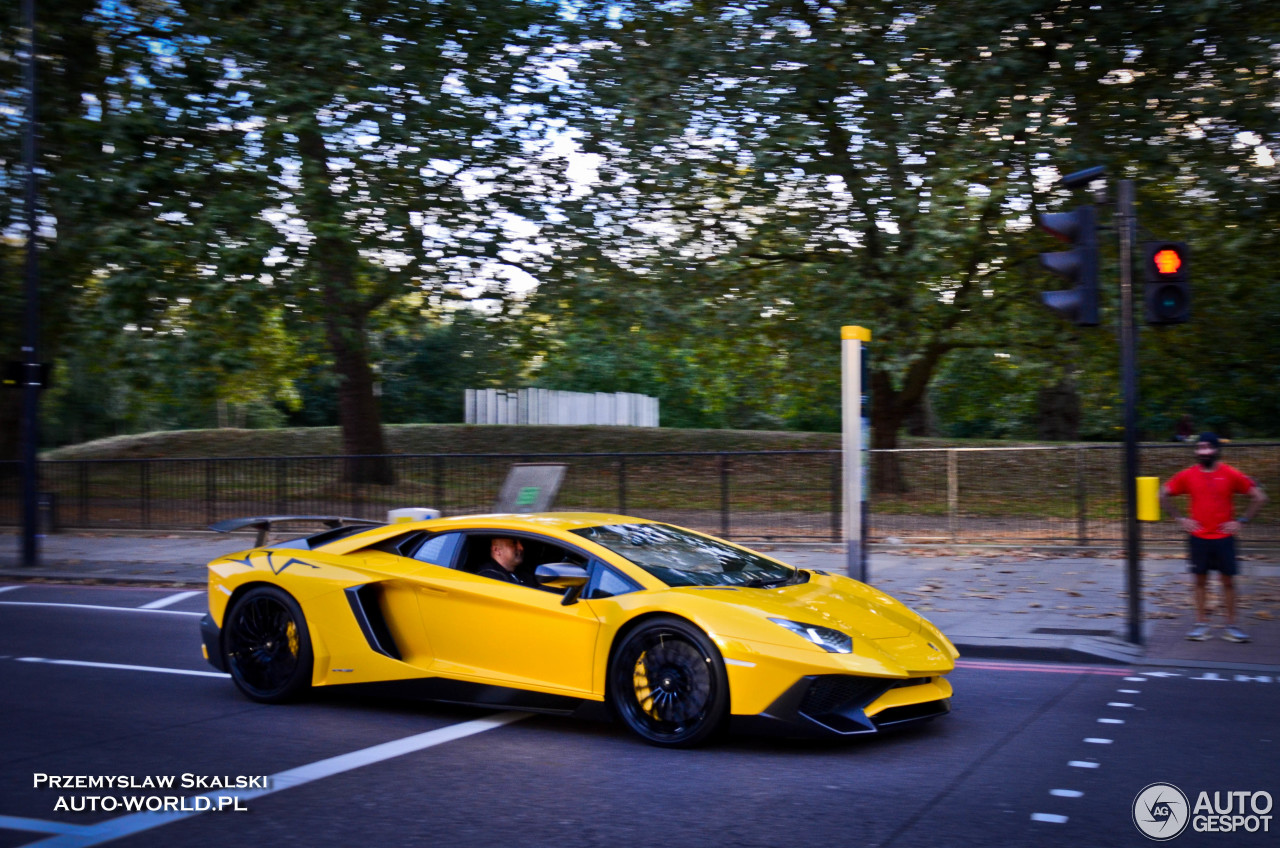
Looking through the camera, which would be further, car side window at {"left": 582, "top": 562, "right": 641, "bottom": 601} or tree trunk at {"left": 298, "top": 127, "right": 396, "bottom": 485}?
tree trunk at {"left": 298, "top": 127, "right": 396, "bottom": 485}

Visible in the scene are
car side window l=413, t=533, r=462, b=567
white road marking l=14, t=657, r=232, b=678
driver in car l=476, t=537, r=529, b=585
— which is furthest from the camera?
white road marking l=14, t=657, r=232, b=678

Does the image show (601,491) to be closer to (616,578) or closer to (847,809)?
(616,578)

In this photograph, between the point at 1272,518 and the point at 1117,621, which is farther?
the point at 1272,518

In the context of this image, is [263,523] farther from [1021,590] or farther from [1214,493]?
[1021,590]

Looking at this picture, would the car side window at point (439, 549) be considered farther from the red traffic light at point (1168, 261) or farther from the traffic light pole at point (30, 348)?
the traffic light pole at point (30, 348)

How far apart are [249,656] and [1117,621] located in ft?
24.5

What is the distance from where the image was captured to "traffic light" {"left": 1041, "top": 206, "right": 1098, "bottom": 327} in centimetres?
931

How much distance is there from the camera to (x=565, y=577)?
6.60 meters

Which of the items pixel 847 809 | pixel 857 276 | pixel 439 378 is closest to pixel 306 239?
pixel 857 276

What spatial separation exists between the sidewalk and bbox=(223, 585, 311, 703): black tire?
5190mm

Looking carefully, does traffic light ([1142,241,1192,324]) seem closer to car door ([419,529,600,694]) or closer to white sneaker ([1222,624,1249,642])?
white sneaker ([1222,624,1249,642])

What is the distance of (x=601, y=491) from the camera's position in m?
18.0

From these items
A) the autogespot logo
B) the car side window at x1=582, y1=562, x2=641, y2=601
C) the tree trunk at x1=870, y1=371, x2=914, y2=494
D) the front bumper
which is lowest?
the autogespot logo

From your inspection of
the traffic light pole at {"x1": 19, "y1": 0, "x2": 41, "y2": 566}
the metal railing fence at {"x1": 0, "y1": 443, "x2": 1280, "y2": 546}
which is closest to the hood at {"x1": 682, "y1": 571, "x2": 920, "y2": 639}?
the metal railing fence at {"x1": 0, "y1": 443, "x2": 1280, "y2": 546}
